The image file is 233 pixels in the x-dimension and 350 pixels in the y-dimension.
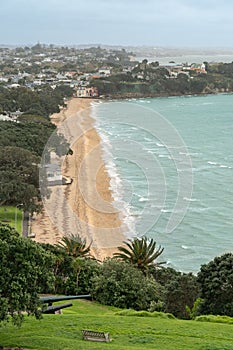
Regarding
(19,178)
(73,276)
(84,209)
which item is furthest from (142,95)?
(73,276)

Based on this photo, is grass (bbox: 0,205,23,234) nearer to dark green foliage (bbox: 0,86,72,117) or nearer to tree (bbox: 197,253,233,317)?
tree (bbox: 197,253,233,317)

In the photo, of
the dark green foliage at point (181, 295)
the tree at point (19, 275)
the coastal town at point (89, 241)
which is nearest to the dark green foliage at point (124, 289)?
the coastal town at point (89, 241)

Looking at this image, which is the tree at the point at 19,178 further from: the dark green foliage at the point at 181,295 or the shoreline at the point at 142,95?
the shoreline at the point at 142,95

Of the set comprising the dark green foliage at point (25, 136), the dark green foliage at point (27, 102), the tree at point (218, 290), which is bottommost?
the tree at point (218, 290)

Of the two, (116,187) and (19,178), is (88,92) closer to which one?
(116,187)

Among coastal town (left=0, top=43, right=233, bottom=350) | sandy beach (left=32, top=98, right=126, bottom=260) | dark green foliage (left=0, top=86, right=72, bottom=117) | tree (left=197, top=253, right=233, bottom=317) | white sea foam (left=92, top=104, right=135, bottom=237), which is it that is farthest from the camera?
dark green foliage (left=0, top=86, right=72, bottom=117)

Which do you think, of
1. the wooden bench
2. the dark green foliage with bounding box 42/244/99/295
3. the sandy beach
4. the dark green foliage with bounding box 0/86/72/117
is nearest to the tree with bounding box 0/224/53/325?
the wooden bench
